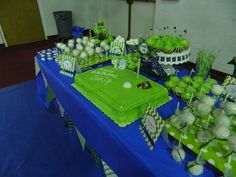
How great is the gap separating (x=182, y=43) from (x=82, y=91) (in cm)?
66

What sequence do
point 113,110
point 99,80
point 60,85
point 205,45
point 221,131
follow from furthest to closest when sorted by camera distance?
point 205,45
point 60,85
point 99,80
point 113,110
point 221,131

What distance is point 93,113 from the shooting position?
3.09ft

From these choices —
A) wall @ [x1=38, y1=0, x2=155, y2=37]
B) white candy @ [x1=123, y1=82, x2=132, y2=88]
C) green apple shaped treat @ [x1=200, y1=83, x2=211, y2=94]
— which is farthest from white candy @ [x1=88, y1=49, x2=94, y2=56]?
wall @ [x1=38, y1=0, x2=155, y2=37]

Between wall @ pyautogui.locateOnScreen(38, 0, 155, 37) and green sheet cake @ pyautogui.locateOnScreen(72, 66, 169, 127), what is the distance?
2.90 meters

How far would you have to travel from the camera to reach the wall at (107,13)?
12.4ft

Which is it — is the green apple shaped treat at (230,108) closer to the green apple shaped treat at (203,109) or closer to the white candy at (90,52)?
the green apple shaped treat at (203,109)

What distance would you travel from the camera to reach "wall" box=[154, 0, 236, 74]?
2518 mm

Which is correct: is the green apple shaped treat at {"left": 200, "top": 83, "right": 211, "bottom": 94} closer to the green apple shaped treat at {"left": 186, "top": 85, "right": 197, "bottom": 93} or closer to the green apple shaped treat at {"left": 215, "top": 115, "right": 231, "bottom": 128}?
the green apple shaped treat at {"left": 186, "top": 85, "right": 197, "bottom": 93}

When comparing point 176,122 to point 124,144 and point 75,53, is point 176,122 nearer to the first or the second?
point 124,144

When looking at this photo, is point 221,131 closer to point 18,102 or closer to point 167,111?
point 167,111

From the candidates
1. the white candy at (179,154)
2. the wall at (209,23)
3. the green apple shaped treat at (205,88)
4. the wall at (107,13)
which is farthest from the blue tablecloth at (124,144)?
the wall at (107,13)

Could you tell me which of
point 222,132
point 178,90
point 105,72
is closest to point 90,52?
point 105,72

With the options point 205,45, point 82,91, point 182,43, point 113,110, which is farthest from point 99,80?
point 205,45

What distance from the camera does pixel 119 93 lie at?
0.93 metres
